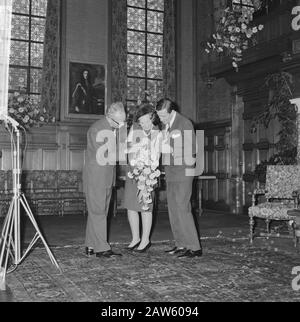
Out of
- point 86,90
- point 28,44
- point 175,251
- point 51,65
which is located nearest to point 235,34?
point 86,90

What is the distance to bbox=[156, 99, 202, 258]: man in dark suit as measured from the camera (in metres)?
5.02

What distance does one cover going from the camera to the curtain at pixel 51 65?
1070 cm

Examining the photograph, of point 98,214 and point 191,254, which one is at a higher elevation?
point 98,214

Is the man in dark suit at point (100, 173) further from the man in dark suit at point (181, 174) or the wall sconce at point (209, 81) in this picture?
the wall sconce at point (209, 81)

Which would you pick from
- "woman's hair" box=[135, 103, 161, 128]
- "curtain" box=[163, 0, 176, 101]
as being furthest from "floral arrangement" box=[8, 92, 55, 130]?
"woman's hair" box=[135, 103, 161, 128]

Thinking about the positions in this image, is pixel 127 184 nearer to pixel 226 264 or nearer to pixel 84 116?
pixel 226 264

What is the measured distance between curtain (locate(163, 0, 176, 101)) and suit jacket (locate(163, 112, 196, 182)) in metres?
7.00

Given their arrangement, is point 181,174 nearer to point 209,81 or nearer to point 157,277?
point 157,277

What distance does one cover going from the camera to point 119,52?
11438mm

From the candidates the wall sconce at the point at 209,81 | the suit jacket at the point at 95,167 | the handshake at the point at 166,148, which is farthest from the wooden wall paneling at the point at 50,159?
the handshake at the point at 166,148

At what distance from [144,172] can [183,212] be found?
24.1 inches

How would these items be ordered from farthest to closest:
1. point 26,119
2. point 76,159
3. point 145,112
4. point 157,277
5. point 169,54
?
point 169,54, point 76,159, point 26,119, point 145,112, point 157,277

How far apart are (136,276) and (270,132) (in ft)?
20.5

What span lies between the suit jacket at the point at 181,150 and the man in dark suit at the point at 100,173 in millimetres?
609
